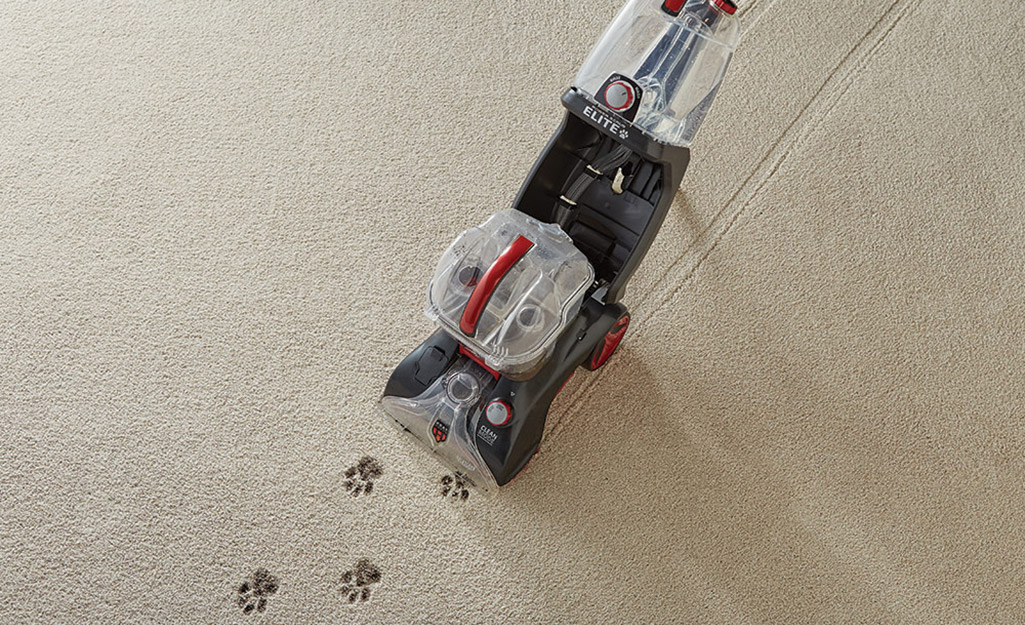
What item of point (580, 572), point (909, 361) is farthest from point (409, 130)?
point (909, 361)

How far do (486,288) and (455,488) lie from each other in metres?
0.43

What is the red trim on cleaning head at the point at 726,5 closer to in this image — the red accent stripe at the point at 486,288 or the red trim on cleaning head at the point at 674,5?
the red trim on cleaning head at the point at 674,5

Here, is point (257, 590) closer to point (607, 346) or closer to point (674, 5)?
point (607, 346)

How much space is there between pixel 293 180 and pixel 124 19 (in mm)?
578

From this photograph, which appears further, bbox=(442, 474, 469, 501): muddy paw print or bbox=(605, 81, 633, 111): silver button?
bbox=(442, 474, 469, 501): muddy paw print

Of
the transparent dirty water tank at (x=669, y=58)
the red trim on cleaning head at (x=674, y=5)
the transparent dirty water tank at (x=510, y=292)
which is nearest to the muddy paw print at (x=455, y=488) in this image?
the transparent dirty water tank at (x=510, y=292)

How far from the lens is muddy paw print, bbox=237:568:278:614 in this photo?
1.29 metres

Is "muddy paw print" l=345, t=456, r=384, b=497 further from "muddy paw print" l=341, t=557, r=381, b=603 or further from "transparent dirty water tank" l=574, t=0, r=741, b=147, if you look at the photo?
"transparent dirty water tank" l=574, t=0, r=741, b=147

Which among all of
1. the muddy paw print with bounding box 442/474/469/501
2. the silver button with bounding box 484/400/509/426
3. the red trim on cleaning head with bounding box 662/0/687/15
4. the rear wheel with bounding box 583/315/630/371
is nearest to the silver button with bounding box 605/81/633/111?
the red trim on cleaning head with bounding box 662/0/687/15

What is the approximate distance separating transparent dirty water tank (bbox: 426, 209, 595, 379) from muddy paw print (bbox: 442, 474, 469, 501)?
271mm

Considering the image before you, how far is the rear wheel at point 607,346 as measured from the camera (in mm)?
1369

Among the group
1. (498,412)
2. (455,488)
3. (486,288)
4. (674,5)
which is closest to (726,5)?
(674,5)

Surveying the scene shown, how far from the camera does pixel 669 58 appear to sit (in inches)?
45.7

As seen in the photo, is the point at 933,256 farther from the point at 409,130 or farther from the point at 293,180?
the point at 293,180
